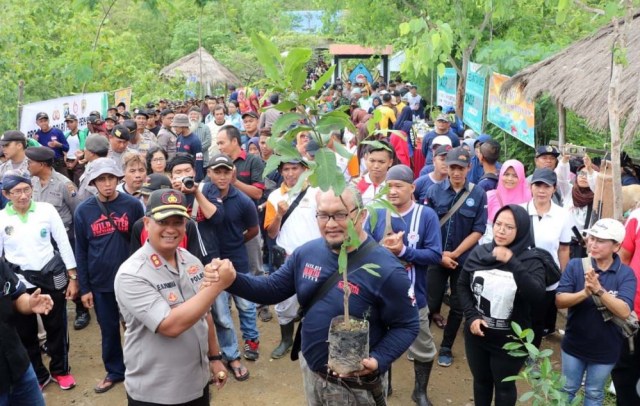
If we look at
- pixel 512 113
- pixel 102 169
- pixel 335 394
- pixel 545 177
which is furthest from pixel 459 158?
pixel 512 113

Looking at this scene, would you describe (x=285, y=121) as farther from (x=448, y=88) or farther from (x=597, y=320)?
(x=448, y=88)

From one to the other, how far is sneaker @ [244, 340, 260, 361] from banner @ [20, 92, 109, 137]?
594 cm

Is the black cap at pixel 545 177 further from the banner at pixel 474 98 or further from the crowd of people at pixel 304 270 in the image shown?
the banner at pixel 474 98

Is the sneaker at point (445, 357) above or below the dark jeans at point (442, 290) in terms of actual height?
below

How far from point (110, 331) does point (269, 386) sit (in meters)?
1.44

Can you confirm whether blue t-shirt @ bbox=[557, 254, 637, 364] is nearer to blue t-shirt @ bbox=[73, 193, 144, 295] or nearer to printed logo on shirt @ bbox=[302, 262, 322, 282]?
printed logo on shirt @ bbox=[302, 262, 322, 282]

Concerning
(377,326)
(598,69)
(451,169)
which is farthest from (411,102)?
(377,326)

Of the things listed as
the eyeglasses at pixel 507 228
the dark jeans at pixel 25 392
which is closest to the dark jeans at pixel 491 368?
the eyeglasses at pixel 507 228

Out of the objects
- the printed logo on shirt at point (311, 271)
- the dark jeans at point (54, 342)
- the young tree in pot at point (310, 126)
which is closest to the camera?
the young tree in pot at point (310, 126)

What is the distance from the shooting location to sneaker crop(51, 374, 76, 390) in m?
5.10

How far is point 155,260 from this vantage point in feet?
10.3

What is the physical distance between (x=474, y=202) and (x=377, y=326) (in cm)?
262

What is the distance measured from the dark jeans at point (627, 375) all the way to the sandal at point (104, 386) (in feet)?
13.1

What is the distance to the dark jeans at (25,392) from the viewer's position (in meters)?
3.51
